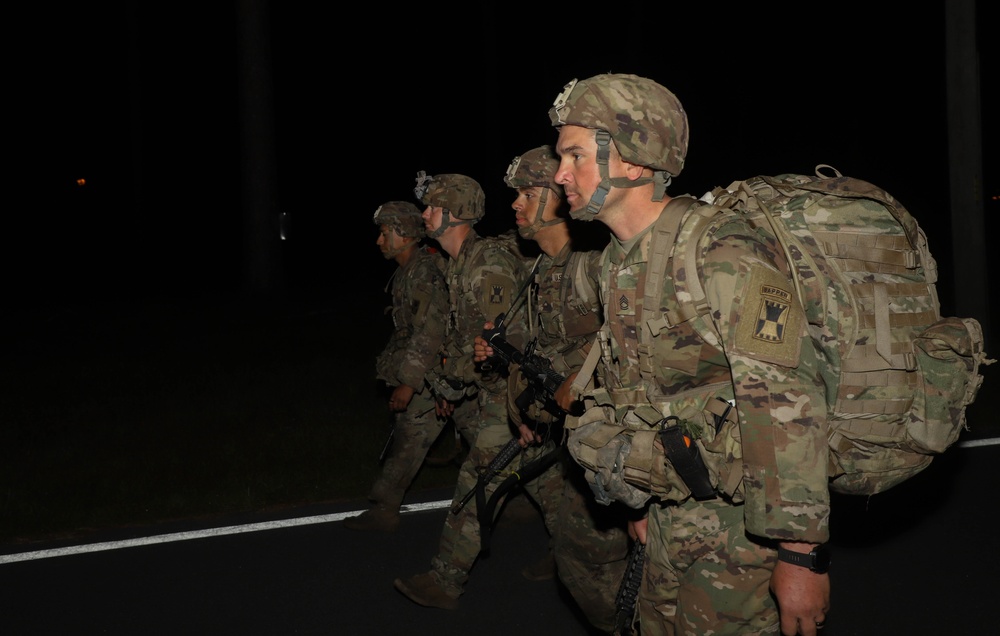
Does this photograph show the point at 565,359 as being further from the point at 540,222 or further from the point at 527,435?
the point at 540,222

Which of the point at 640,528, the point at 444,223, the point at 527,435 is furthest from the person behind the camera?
the point at 444,223

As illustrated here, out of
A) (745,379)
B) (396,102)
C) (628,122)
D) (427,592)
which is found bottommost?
(427,592)

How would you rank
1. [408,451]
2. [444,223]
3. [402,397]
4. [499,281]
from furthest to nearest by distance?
[408,451] < [402,397] < [444,223] < [499,281]

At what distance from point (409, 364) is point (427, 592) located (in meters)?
1.49

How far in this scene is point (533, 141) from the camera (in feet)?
148

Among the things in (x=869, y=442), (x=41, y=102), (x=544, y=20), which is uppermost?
(x=544, y=20)

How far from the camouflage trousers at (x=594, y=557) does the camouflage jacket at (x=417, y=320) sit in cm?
193

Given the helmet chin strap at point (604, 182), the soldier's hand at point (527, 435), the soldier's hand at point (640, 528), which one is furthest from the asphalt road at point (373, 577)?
the helmet chin strap at point (604, 182)

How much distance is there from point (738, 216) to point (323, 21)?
48491 mm

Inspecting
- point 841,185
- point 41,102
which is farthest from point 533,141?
point 841,185

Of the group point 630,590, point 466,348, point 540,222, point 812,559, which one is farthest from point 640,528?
point 466,348

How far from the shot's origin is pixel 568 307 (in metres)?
5.15

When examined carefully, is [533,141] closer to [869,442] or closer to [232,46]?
[232,46]

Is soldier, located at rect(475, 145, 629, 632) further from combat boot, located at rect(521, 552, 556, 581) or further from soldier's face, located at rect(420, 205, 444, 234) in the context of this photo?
soldier's face, located at rect(420, 205, 444, 234)
